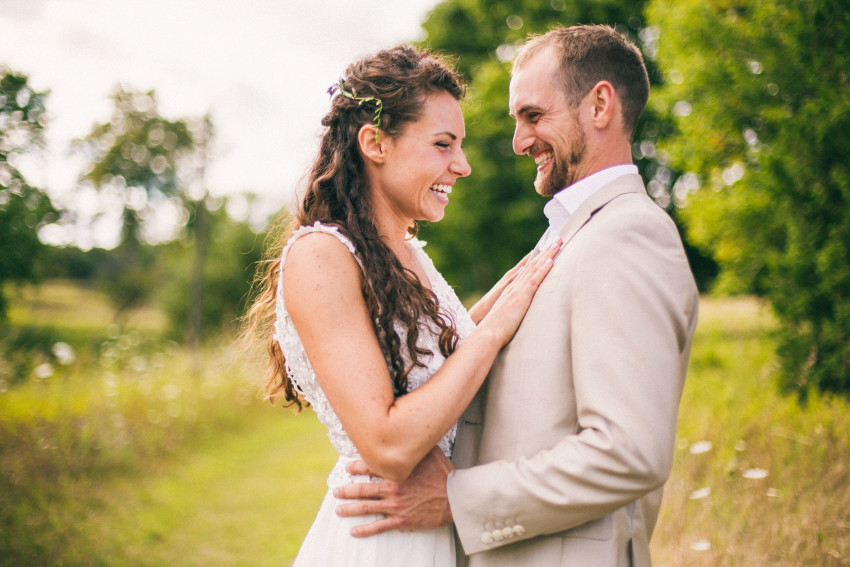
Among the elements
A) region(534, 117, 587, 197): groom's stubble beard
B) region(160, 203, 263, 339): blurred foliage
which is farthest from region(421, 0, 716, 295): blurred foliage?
region(160, 203, 263, 339): blurred foliage

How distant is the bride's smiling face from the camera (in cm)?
224

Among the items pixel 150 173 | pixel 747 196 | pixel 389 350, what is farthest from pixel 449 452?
pixel 150 173

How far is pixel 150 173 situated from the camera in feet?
64.1

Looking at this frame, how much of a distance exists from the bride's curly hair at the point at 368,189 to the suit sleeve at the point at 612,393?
1.81ft

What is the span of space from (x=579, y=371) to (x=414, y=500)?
696 millimetres

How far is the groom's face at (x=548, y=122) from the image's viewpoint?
6.97ft

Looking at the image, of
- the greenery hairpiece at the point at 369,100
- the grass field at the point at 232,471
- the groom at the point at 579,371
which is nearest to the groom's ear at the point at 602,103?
the groom at the point at 579,371

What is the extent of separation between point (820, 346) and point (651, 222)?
14.4ft

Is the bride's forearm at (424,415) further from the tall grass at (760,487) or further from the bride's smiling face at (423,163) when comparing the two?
the tall grass at (760,487)

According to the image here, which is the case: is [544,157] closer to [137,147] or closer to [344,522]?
[344,522]

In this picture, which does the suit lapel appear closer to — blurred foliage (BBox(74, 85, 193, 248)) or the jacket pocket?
the jacket pocket

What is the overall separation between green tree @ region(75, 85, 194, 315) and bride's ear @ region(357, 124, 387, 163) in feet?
45.8

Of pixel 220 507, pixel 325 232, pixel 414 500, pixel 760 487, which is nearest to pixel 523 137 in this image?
pixel 325 232

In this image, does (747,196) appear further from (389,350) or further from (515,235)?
(515,235)
